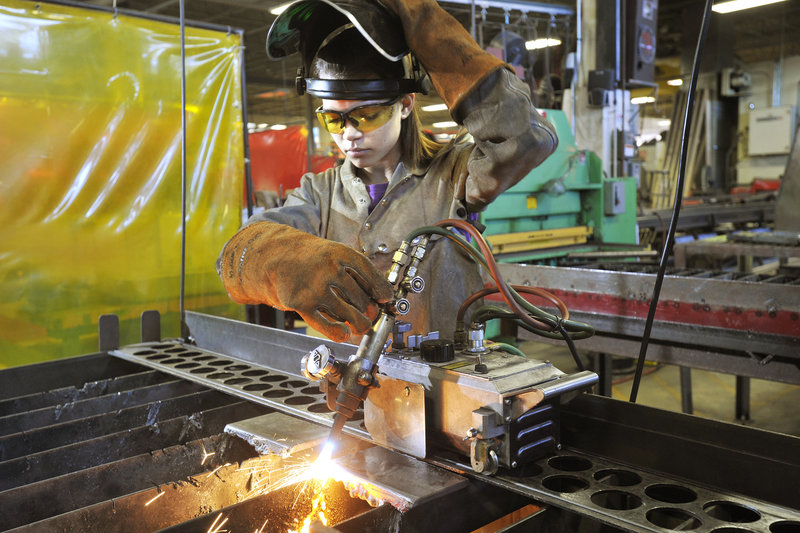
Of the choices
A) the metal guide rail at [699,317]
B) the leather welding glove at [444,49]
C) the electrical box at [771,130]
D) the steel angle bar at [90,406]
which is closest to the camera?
the leather welding glove at [444,49]

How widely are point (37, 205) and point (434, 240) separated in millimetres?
1977

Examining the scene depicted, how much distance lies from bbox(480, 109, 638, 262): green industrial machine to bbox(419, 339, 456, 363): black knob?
10.2ft

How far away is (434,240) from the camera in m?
1.53

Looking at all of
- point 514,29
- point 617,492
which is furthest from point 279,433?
point 514,29

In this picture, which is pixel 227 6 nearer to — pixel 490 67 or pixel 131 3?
pixel 131 3

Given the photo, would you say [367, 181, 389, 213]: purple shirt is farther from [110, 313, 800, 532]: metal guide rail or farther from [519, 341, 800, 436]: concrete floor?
[519, 341, 800, 436]: concrete floor

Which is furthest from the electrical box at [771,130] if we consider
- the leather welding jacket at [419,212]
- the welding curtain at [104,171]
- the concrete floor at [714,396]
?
the leather welding jacket at [419,212]

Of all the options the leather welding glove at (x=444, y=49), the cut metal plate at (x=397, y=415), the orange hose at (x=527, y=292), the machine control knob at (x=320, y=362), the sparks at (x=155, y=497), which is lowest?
the sparks at (x=155, y=497)

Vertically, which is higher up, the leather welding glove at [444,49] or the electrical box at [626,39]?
the electrical box at [626,39]

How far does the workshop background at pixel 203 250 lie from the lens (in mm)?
1240

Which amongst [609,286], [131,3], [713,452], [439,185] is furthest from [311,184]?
[131,3]

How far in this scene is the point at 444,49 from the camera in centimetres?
123

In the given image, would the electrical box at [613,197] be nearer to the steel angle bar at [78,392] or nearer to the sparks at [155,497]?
the steel angle bar at [78,392]

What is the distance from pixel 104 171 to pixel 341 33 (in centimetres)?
192
